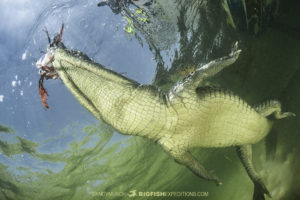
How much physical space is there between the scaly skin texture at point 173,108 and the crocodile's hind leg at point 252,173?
21cm

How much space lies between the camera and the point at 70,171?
3432mm

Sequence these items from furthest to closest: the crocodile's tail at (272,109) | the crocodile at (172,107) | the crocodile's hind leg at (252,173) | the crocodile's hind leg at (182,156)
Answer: the crocodile's hind leg at (252,173) → the crocodile's tail at (272,109) → the crocodile's hind leg at (182,156) → the crocodile at (172,107)

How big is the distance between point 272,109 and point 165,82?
143 centimetres

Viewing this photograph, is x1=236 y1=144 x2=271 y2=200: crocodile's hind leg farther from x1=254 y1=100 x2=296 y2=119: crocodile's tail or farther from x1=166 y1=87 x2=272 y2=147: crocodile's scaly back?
x1=254 y1=100 x2=296 y2=119: crocodile's tail

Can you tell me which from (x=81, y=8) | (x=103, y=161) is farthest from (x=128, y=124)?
(x=103, y=161)

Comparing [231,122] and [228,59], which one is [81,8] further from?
[231,122]

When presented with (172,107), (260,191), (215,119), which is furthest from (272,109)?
(172,107)

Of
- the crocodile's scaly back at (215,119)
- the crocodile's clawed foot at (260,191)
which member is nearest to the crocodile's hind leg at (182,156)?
the crocodile's scaly back at (215,119)

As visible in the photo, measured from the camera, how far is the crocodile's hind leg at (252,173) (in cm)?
278

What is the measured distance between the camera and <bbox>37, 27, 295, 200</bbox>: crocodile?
5.72 feet

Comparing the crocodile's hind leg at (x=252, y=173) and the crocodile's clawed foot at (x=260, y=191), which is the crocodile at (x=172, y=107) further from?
the crocodile's clawed foot at (x=260, y=191)

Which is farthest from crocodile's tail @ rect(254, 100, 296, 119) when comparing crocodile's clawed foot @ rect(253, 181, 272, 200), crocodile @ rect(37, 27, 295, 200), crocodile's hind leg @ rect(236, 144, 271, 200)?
crocodile's clawed foot @ rect(253, 181, 272, 200)

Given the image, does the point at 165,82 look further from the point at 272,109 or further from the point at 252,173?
the point at 252,173

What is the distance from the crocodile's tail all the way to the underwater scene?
0.01 meters
